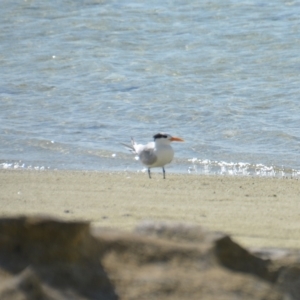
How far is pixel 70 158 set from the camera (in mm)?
8133

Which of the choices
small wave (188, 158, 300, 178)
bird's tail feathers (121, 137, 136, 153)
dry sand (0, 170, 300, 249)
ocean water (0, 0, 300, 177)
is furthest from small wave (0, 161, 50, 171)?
small wave (188, 158, 300, 178)

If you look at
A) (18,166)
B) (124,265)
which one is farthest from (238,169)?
(124,265)

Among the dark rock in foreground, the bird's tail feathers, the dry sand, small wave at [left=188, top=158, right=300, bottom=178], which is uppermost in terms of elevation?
the dark rock in foreground

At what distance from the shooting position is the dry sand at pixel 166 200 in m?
4.44

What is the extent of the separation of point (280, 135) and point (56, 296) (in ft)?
21.0

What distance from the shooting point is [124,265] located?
2.85 m

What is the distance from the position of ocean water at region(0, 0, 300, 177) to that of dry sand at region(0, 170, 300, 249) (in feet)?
2.79

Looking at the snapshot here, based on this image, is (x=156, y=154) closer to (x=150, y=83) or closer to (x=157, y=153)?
(x=157, y=153)

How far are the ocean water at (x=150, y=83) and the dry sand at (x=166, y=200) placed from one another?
0.85 metres

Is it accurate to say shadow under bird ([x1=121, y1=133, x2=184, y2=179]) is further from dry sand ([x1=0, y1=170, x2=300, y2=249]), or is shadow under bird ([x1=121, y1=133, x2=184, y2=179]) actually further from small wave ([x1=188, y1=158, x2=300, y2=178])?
small wave ([x1=188, y1=158, x2=300, y2=178])

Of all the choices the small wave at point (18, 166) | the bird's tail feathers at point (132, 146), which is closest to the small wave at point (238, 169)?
the bird's tail feathers at point (132, 146)

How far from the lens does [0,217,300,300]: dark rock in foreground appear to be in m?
2.71

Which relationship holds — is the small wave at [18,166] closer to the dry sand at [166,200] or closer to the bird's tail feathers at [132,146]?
the dry sand at [166,200]

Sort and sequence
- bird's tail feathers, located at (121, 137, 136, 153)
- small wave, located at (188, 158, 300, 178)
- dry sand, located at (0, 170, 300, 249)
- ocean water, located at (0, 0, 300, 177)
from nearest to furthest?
dry sand, located at (0, 170, 300, 249) < small wave, located at (188, 158, 300, 178) < bird's tail feathers, located at (121, 137, 136, 153) < ocean water, located at (0, 0, 300, 177)
